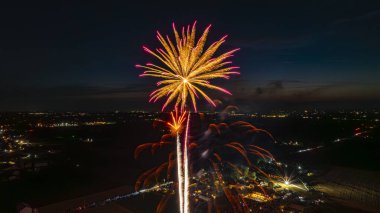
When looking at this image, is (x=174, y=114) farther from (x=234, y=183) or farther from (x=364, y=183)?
(x=364, y=183)

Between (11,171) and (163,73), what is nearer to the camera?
(163,73)

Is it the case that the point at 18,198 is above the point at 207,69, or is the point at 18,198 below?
below

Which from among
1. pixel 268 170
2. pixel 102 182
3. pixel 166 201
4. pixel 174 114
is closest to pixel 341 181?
pixel 268 170

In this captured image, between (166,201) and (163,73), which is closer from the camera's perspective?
(163,73)

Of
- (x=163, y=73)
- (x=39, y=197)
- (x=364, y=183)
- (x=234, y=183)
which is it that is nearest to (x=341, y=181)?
(x=364, y=183)

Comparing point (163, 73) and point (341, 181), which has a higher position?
point (163, 73)

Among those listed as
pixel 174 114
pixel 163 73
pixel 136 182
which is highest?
pixel 163 73

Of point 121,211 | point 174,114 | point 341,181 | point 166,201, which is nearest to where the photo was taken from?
point 174,114

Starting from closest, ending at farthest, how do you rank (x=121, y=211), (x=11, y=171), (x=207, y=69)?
(x=207, y=69) → (x=121, y=211) → (x=11, y=171)

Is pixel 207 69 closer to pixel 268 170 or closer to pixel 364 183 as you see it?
pixel 268 170
